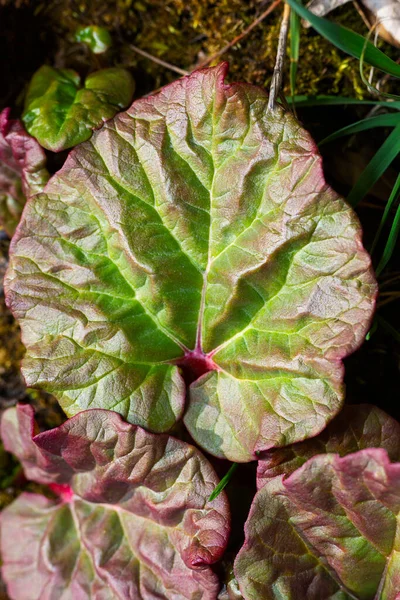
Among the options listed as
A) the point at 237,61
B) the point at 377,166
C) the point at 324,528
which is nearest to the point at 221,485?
the point at 324,528

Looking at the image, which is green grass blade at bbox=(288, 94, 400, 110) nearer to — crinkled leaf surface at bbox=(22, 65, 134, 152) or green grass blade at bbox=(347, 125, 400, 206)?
green grass blade at bbox=(347, 125, 400, 206)

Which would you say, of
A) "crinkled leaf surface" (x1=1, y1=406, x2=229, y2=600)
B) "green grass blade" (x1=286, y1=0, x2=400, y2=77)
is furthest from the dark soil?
"green grass blade" (x1=286, y1=0, x2=400, y2=77)

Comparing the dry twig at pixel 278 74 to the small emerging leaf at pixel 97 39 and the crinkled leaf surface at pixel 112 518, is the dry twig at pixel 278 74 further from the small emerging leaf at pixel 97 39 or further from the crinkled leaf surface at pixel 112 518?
the crinkled leaf surface at pixel 112 518

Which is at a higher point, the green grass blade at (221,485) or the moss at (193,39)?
the moss at (193,39)

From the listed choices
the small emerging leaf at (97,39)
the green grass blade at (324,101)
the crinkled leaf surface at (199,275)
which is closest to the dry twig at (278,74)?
the crinkled leaf surface at (199,275)

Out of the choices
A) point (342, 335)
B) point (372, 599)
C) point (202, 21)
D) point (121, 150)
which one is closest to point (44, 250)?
point (121, 150)

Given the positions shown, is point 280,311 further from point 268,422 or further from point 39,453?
point 39,453
